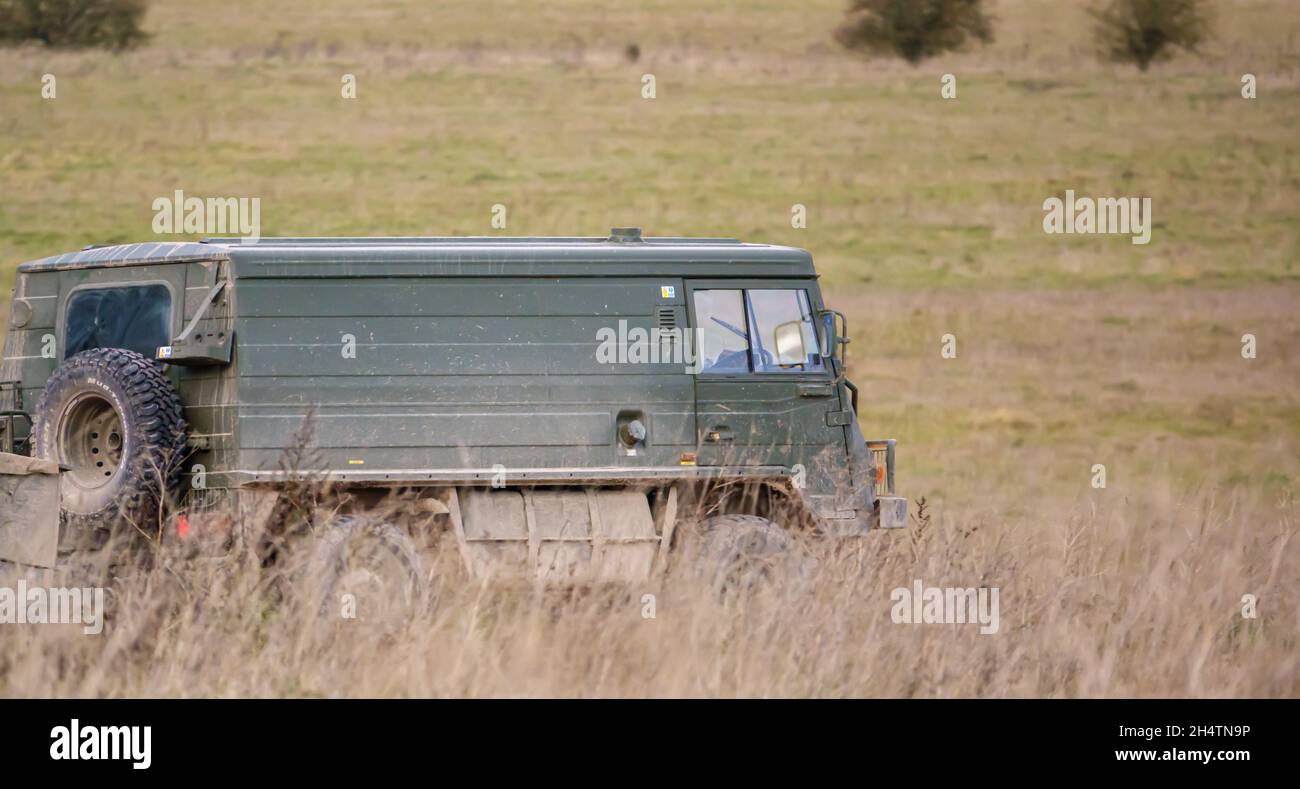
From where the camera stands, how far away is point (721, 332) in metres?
11.5

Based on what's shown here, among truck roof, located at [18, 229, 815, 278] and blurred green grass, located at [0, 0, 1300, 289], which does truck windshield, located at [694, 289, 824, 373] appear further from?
blurred green grass, located at [0, 0, 1300, 289]

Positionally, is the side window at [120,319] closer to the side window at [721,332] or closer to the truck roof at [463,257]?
the truck roof at [463,257]

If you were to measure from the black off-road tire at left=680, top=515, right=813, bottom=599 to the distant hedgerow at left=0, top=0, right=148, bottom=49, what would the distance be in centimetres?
4065

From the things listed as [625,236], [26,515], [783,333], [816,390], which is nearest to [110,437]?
[26,515]

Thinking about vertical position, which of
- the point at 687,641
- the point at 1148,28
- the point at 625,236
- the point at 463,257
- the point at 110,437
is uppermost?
the point at 1148,28

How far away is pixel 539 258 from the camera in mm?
11164

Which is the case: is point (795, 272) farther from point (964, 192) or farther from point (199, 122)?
point (199, 122)

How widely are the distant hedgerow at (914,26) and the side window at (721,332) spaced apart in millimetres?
41784

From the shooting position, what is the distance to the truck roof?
10820mm

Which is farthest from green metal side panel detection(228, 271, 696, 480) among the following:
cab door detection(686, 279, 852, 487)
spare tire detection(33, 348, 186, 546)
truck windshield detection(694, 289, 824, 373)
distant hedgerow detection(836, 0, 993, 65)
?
distant hedgerow detection(836, 0, 993, 65)

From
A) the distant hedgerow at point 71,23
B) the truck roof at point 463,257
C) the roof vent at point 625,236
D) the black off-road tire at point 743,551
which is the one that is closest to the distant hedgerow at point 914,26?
the distant hedgerow at point 71,23

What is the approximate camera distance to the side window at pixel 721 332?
11.4 meters

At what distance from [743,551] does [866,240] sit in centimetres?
2243

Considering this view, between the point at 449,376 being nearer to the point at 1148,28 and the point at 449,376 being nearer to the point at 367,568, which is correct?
the point at 367,568
